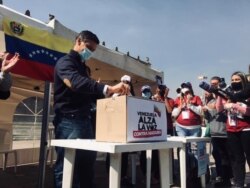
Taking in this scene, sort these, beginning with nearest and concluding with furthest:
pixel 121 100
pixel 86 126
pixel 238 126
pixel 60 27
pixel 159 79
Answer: pixel 121 100
pixel 86 126
pixel 238 126
pixel 60 27
pixel 159 79

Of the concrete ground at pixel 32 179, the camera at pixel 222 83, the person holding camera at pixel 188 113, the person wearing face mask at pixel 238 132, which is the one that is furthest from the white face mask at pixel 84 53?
the concrete ground at pixel 32 179

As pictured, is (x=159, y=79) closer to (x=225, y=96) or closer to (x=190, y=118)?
(x=190, y=118)

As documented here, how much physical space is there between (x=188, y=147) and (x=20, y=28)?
2.60m

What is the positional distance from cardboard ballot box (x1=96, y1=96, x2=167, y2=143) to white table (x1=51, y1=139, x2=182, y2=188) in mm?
77

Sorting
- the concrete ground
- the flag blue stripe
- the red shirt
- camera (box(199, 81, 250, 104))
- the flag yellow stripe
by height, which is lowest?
the concrete ground

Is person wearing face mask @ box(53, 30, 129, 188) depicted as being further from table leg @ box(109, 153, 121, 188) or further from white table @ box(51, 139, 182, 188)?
table leg @ box(109, 153, 121, 188)

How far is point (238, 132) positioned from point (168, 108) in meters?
1.50

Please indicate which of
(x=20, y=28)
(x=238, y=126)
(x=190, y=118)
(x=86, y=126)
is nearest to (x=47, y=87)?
(x=20, y=28)

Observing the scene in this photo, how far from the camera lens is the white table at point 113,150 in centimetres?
219

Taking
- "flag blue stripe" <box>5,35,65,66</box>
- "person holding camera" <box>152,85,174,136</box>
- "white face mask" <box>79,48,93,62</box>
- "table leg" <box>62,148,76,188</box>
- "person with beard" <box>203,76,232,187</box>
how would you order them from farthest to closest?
"person holding camera" <box>152,85,174,136</box>, "person with beard" <box>203,76,232,187</box>, "flag blue stripe" <box>5,35,65,66</box>, "white face mask" <box>79,48,93,62</box>, "table leg" <box>62,148,76,188</box>

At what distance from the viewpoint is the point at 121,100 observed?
2340mm

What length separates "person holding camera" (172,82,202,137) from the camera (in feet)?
17.8

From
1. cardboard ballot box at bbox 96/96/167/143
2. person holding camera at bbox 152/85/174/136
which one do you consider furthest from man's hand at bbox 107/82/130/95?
person holding camera at bbox 152/85/174/136

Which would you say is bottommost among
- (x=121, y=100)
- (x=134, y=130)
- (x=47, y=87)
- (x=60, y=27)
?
(x=134, y=130)
